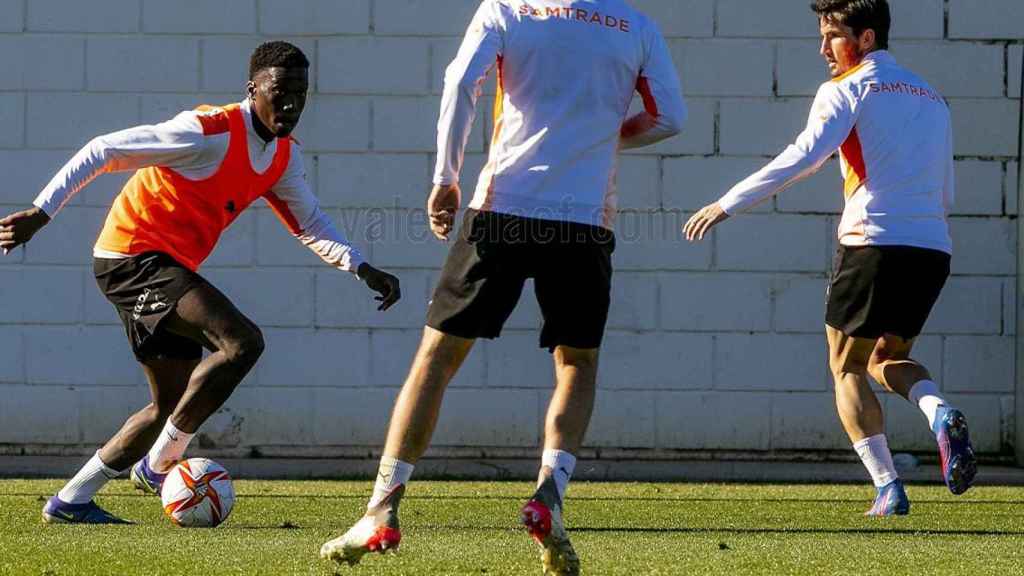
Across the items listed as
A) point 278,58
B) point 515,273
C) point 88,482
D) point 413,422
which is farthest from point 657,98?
point 88,482

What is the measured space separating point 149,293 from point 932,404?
2881 mm

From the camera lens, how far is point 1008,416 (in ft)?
28.8

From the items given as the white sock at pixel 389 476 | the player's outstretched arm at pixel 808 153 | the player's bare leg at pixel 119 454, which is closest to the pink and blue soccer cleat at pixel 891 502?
the player's outstretched arm at pixel 808 153

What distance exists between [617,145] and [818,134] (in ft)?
4.87

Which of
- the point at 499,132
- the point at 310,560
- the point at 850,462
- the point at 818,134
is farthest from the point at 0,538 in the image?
the point at 850,462

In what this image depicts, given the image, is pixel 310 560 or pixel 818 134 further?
pixel 818 134

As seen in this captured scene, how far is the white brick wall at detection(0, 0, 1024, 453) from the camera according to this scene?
8.70 meters

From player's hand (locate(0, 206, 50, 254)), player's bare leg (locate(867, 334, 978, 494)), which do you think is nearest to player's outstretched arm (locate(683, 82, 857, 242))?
player's bare leg (locate(867, 334, 978, 494))

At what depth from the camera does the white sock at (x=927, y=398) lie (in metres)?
6.31

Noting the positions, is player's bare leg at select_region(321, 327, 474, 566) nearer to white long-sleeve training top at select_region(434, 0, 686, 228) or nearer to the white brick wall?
white long-sleeve training top at select_region(434, 0, 686, 228)

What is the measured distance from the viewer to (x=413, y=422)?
468 centimetres

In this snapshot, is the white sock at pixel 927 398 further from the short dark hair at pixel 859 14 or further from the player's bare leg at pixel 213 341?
the player's bare leg at pixel 213 341

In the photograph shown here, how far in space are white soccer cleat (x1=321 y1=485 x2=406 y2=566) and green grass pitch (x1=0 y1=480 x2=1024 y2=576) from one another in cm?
20

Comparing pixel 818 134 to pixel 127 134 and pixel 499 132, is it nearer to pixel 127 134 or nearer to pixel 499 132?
pixel 499 132
